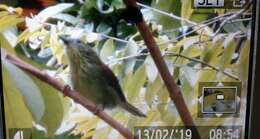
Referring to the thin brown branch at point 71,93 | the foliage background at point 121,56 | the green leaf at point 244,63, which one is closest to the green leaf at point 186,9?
the foliage background at point 121,56

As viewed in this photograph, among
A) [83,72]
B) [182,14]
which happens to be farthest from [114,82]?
[182,14]

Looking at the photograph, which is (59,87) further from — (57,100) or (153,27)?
(153,27)

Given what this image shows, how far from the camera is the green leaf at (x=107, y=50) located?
30.7 inches

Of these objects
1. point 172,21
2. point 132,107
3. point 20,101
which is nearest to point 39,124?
point 20,101

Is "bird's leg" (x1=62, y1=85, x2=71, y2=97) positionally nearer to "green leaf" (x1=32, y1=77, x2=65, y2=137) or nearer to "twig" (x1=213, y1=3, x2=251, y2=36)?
"green leaf" (x1=32, y1=77, x2=65, y2=137)

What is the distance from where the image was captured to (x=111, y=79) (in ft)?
2.62

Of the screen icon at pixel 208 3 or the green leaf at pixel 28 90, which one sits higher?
the screen icon at pixel 208 3

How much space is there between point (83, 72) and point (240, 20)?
260 mm

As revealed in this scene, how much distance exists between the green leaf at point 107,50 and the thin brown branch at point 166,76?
50 mm

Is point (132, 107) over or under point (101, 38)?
under

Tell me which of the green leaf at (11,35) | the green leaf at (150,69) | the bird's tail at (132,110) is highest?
the green leaf at (11,35)

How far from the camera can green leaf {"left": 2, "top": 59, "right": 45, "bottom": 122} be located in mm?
788

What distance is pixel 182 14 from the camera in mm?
772

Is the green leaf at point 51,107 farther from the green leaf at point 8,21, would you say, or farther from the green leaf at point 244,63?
the green leaf at point 244,63
